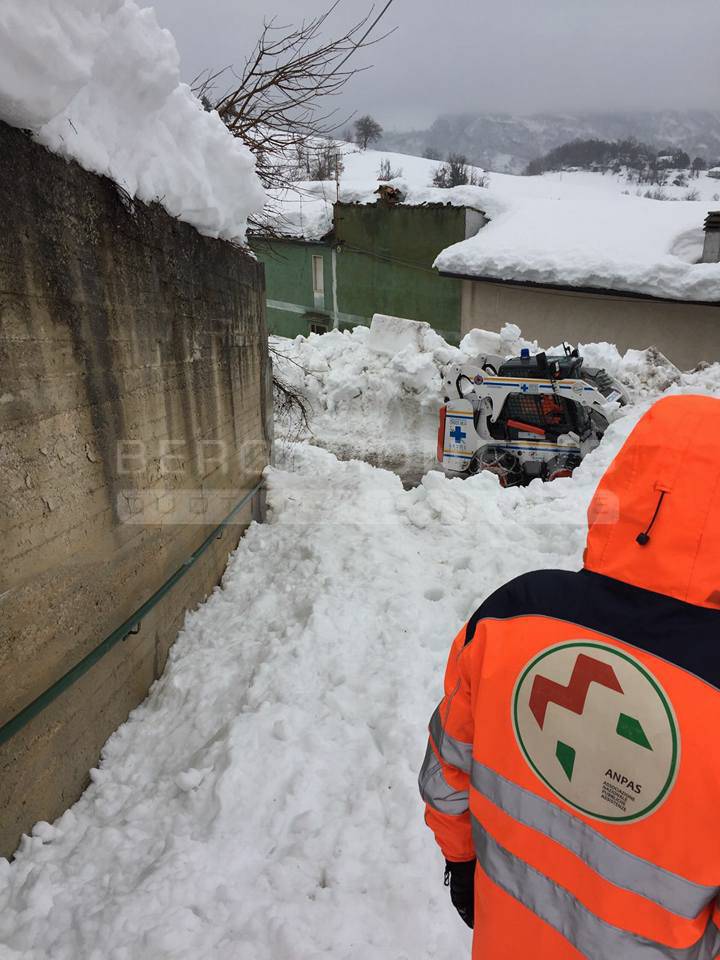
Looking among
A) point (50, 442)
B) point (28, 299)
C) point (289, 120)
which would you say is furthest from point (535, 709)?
point (289, 120)

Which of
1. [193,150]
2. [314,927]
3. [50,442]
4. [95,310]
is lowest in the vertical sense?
[314,927]

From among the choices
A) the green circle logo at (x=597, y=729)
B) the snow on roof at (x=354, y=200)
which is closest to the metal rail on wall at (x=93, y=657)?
the green circle logo at (x=597, y=729)

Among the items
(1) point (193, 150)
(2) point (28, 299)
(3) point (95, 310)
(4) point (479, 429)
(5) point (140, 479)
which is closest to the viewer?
(2) point (28, 299)

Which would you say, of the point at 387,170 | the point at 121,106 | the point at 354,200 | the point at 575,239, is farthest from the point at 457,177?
the point at 121,106

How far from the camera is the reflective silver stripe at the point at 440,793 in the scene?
1.67 m

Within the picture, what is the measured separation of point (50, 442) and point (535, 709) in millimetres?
2529

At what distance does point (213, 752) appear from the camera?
3.14 metres

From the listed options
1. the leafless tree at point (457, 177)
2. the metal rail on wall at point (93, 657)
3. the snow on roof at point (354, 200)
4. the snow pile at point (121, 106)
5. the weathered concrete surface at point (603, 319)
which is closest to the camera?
the snow pile at point (121, 106)

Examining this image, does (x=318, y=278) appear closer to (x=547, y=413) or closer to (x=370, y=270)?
(x=370, y=270)

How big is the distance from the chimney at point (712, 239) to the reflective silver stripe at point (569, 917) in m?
16.5

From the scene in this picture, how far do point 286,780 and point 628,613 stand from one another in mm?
2444

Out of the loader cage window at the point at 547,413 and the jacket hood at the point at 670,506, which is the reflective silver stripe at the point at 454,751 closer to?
the jacket hood at the point at 670,506

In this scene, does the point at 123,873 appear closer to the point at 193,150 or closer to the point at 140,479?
the point at 140,479

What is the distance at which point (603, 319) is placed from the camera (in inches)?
610
